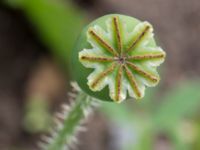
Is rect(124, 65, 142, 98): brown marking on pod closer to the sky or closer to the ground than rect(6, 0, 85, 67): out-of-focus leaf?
closer to the ground

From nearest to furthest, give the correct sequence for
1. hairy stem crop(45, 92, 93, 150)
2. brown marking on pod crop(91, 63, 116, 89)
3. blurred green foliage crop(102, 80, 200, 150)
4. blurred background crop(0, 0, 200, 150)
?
brown marking on pod crop(91, 63, 116, 89)
hairy stem crop(45, 92, 93, 150)
blurred green foliage crop(102, 80, 200, 150)
blurred background crop(0, 0, 200, 150)

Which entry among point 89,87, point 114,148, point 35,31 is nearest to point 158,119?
point 114,148

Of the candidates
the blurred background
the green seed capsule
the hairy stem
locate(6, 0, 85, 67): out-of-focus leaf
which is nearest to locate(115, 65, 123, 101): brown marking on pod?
the green seed capsule

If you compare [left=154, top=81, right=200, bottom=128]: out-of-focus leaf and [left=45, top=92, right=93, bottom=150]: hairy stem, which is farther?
[left=154, top=81, right=200, bottom=128]: out-of-focus leaf

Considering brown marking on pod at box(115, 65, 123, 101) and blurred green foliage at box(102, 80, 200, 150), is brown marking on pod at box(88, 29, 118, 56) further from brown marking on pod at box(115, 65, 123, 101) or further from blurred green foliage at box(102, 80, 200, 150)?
blurred green foliage at box(102, 80, 200, 150)

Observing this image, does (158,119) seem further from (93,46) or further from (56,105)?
(93,46)

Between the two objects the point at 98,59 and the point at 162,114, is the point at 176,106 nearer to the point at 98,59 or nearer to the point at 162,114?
the point at 162,114

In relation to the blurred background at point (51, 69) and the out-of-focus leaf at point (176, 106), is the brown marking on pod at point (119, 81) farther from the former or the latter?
the blurred background at point (51, 69)

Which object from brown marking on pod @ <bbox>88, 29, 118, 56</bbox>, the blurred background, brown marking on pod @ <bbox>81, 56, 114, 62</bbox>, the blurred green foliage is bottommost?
brown marking on pod @ <bbox>81, 56, 114, 62</bbox>
